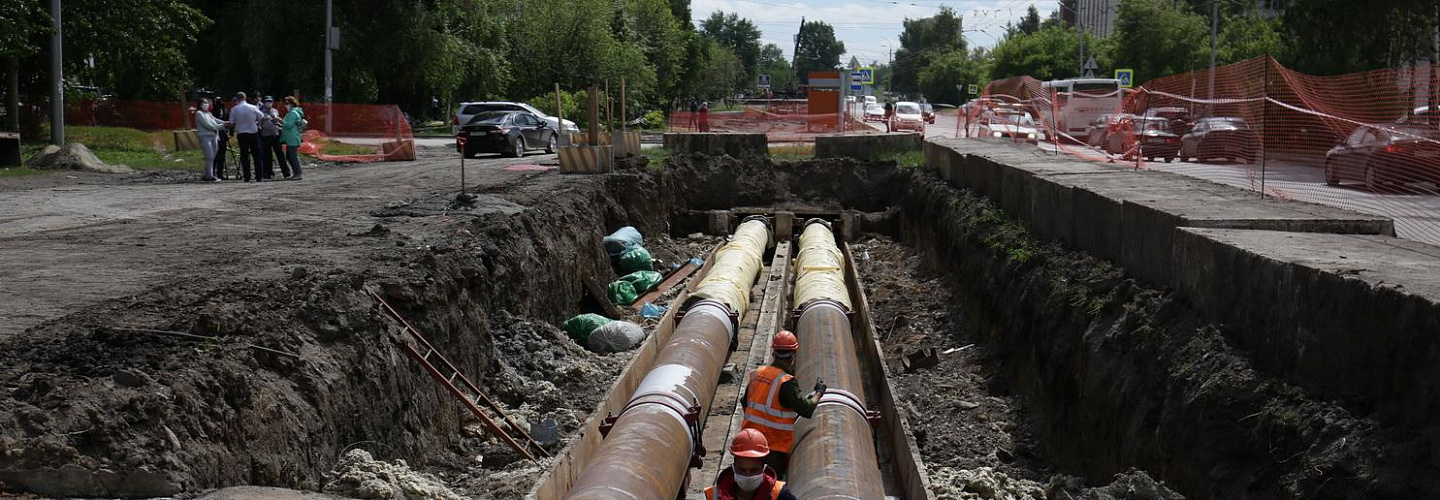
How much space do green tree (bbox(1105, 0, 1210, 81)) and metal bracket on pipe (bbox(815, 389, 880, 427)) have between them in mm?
44163

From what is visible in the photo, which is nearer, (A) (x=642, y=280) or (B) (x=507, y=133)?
(A) (x=642, y=280)

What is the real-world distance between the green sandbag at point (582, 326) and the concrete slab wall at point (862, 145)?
13652 millimetres

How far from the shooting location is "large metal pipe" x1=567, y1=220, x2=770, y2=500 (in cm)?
673

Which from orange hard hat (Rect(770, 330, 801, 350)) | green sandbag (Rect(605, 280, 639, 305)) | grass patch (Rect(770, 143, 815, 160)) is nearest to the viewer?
orange hard hat (Rect(770, 330, 801, 350))

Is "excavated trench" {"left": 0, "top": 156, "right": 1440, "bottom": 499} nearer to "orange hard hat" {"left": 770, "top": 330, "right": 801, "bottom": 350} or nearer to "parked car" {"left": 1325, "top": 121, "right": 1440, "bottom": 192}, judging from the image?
"orange hard hat" {"left": 770, "top": 330, "right": 801, "bottom": 350}

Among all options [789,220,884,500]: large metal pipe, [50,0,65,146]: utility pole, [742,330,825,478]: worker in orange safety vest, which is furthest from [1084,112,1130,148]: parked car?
[50,0,65,146]: utility pole

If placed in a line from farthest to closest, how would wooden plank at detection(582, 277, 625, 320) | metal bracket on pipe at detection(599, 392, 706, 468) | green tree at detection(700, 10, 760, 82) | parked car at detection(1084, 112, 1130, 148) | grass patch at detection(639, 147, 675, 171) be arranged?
green tree at detection(700, 10, 760, 82) < grass patch at detection(639, 147, 675, 171) < parked car at detection(1084, 112, 1130, 148) < wooden plank at detection(582, 277, 625, 320) < metal bracket on pipe at detection(599, 392, 706, 468)

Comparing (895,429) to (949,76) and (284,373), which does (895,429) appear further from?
(949,76)

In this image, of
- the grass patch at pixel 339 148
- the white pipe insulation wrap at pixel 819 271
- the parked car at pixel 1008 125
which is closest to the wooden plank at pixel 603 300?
the white pipe insulation wrap at pixel 819 271

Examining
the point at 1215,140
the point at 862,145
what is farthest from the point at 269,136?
the point at 1215,140

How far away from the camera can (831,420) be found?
8.05 metres

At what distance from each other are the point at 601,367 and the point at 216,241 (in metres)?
3.76

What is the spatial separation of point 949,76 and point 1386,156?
296 feet

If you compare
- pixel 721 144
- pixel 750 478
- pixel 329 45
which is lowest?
pixel 750 478
